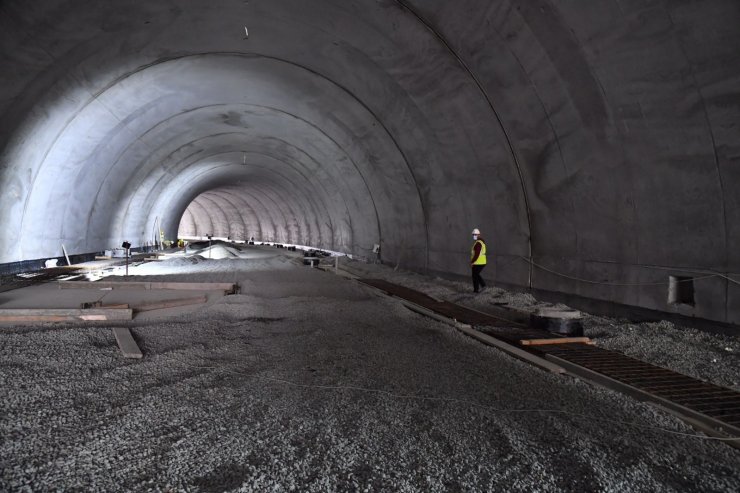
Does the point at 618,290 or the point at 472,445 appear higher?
the point at 618,290

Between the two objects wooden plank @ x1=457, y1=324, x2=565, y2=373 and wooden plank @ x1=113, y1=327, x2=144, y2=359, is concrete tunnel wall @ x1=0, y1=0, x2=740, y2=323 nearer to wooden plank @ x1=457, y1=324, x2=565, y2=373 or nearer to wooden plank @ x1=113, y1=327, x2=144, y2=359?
wooden plank @ x1=457, y1=324, x2=565, y2=373

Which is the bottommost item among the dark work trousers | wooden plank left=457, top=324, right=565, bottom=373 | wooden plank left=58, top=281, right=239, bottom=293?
wooden plank left=457, top=324, right=565, bottom=373

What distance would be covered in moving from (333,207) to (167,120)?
26.5ft

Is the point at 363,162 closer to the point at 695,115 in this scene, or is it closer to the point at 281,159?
the point at 281,159

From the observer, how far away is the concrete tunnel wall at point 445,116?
5.36 m

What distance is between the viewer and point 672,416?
3422mm

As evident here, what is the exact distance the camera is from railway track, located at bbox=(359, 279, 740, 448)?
11.0ft

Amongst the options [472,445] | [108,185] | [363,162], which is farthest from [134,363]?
[108,185]

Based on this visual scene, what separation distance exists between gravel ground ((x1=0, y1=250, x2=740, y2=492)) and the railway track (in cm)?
18

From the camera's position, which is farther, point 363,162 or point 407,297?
point 363,162

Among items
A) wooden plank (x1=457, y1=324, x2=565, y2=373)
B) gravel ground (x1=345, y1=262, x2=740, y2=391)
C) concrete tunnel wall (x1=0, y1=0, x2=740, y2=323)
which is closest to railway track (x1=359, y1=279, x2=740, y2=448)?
wooden plank (x1=457, y1=324, x2=565, y2=373)

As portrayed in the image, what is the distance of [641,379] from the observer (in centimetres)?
421

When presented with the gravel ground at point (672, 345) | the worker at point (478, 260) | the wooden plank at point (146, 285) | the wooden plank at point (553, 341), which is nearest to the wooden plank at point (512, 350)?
the wooden plank at point (553, 341)

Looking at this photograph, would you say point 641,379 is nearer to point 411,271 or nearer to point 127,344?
point 127,344
